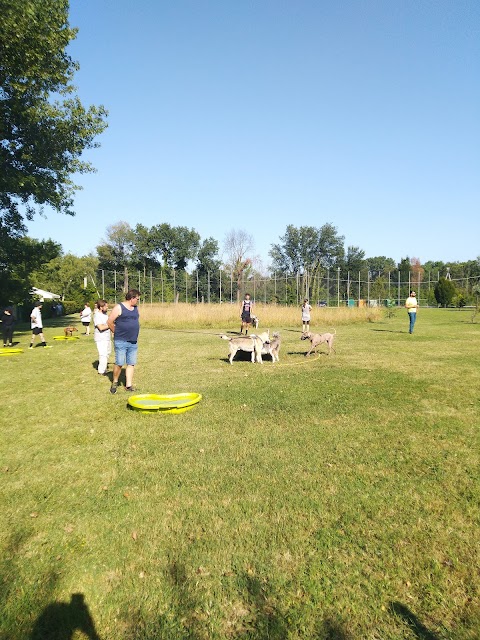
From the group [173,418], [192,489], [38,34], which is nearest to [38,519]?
[192,489]

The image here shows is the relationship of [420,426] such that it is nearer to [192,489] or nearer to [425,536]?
[425,536]

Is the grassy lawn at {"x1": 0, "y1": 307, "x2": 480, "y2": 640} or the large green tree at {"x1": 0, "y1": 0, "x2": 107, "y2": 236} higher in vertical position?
the large green tree at {"x1": 0, "y1": 0, "x2": 107, "y2": 236}

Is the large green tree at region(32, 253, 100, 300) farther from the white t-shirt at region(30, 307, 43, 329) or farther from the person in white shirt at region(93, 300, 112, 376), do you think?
the person in white shirt at region(93, 300, 112, 376)

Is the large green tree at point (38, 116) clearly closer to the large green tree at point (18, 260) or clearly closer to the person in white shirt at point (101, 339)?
the large green tree at point (18, 260)

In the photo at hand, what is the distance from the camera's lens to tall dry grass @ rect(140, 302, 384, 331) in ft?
83.0

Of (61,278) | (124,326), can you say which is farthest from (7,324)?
(61,278)

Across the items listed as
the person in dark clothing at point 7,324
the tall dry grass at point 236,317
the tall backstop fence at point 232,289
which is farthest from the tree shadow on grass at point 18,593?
the tall backstop fence at point 232,289

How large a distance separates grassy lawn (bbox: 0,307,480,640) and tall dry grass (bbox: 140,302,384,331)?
17.9 metres

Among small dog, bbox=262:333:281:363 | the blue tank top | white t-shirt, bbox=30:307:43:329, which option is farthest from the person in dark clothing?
small dog, bbox=262:333:281:363

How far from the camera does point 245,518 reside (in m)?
3.44

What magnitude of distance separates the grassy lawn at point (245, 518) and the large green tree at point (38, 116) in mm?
16456

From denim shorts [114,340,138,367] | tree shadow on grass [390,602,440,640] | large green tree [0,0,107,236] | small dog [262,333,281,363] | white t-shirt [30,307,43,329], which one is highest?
large green tree [0,0,107,236]

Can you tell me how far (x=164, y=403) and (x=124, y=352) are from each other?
193 centimetres

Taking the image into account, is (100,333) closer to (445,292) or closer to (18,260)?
(18,260)
